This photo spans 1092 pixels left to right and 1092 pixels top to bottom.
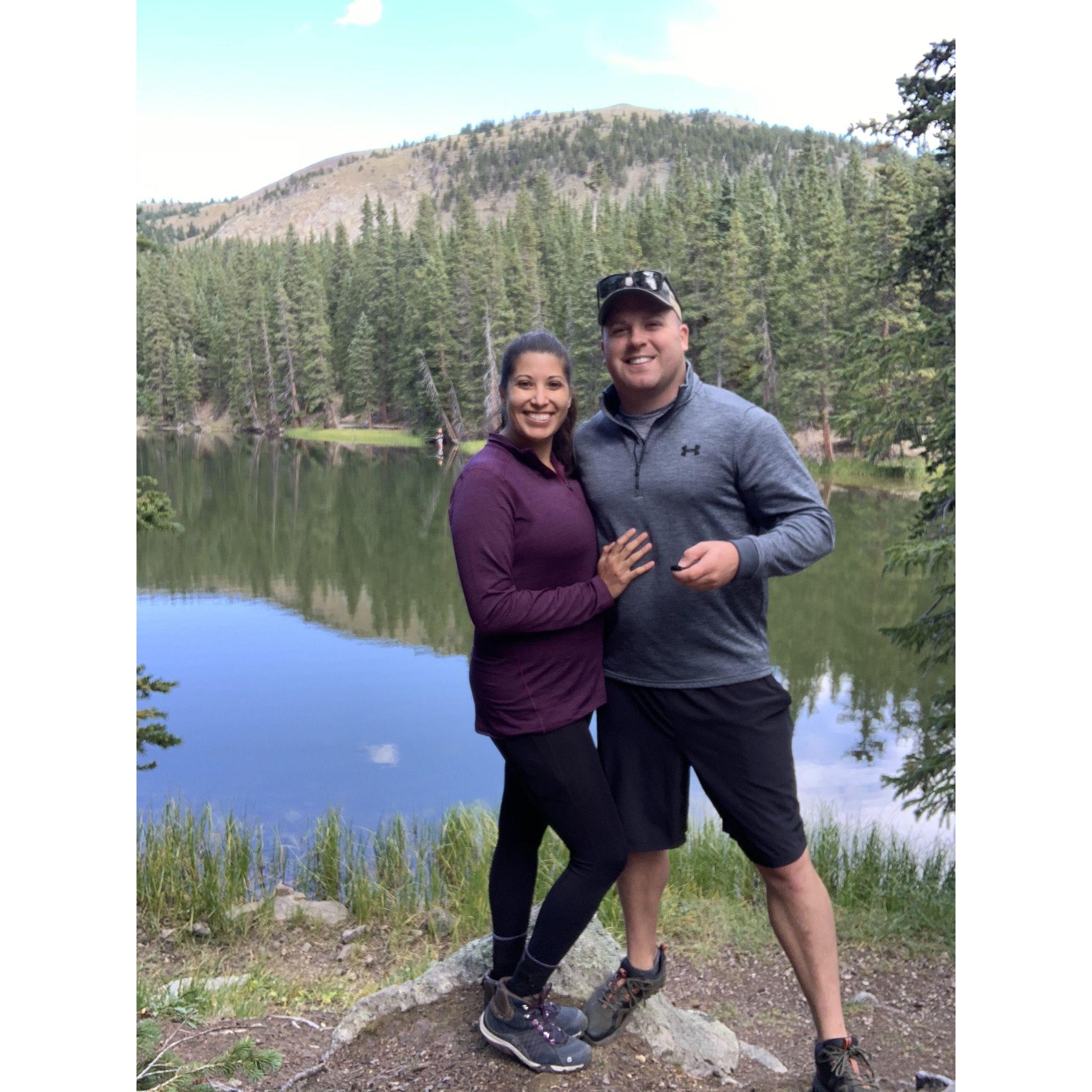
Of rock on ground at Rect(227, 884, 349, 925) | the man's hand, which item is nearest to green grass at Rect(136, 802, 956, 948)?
rock on ground at Rect(227, 884, 349, 925)

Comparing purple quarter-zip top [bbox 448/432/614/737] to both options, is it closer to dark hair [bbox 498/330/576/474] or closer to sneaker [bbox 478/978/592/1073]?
dark hair [bbox 498/330/576/474]

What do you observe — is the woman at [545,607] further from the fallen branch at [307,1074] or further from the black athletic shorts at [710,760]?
the fallen branch at [307,1074]

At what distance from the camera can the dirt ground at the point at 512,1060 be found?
274 centimetres

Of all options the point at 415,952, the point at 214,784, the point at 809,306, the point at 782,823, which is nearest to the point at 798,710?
the point at 214,784

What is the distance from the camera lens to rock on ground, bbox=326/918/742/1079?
283cm

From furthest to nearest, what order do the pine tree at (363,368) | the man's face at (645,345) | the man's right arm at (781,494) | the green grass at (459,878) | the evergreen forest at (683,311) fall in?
the pine tree at (363,368) < the evergreen forest at (683,311) < the green grass at (459,878) < the man's face at (645,345) < the man's right arm at (781,494)

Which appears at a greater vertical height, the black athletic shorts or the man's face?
the man's face

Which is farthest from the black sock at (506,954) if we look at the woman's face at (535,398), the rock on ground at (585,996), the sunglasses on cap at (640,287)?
the sunglasses on cap at (640,287)

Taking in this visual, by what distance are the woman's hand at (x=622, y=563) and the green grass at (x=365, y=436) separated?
140ft

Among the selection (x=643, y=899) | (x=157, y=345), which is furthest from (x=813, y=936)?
(x=157, y=345)

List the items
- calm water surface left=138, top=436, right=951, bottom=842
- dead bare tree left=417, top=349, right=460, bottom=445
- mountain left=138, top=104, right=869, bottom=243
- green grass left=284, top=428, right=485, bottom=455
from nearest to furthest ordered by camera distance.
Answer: calm water surface left=138, top=436, right=951, bottom=842, dead bare tree left=417, top=349, right=460, bottom=445, green grass left=284, top=428, right=485, bottom=455, mountain left=138, top=104, right=869, bottom=243

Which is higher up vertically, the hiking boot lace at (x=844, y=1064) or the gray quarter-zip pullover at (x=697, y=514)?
the gray quarter-zip pullover at (x=697, y=514)

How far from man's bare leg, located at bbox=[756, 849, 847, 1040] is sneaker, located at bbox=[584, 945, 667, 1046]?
44cm
